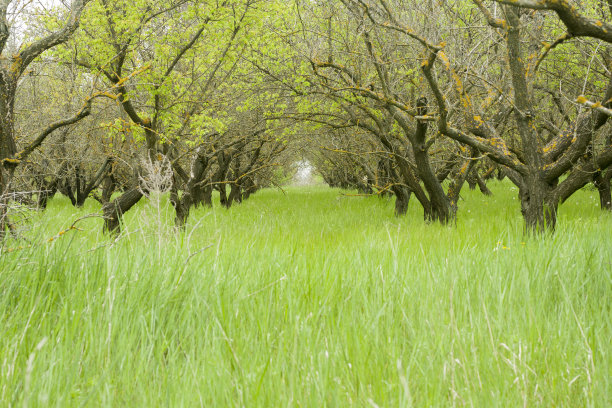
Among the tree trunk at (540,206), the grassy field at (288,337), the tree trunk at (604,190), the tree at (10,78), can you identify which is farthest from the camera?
the tree trunk at (604,190)

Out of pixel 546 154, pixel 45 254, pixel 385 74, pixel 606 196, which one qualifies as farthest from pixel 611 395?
pixel 606 196

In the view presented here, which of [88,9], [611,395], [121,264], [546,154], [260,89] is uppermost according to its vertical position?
[88,9]

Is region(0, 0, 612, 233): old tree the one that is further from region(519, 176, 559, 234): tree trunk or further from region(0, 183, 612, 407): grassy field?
region(0, 183, 612, 407): grassy field

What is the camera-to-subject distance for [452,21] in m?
6.42

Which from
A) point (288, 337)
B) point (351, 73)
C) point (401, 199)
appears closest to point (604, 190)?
point (401, 199)

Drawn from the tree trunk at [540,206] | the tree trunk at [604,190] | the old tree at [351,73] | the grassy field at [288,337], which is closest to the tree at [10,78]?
the old tree at [351,73]

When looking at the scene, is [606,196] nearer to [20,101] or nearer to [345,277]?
[345,277]

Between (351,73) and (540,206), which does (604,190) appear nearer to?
(540,206)

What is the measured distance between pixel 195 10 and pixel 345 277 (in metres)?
4.66

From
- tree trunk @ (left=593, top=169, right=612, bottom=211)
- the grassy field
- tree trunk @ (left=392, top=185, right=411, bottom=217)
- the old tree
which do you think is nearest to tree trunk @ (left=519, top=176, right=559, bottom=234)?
the old tree

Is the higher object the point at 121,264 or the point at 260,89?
the point at 260,89

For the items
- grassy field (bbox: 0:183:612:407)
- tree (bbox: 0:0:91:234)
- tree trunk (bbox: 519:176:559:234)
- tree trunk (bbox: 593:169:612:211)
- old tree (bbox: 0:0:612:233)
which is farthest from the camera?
tree trunk (bbox: 593:169:612:211)

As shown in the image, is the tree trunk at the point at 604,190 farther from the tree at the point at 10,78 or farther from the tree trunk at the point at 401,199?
the tree at the point at 10,78

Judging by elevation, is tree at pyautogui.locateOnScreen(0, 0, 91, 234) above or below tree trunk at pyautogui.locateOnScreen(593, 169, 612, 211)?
above
